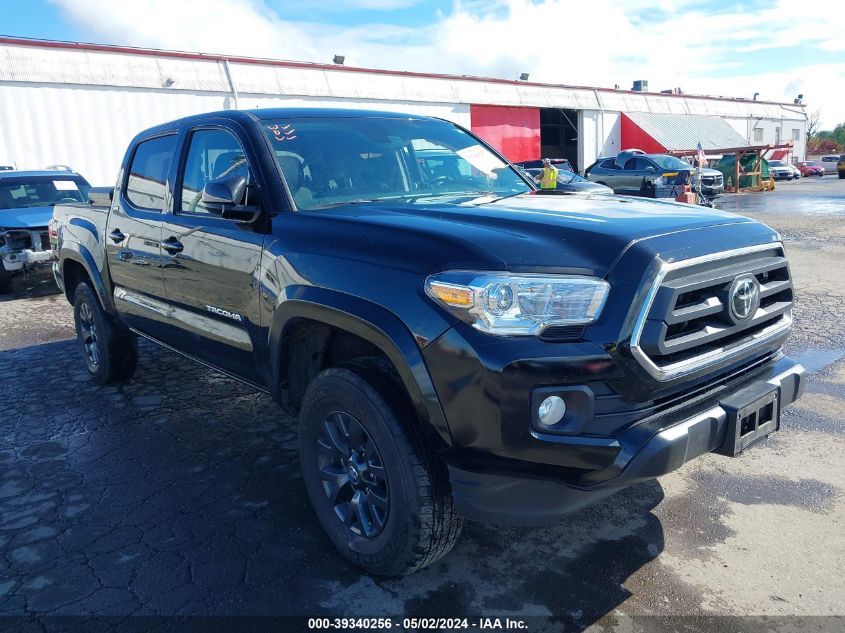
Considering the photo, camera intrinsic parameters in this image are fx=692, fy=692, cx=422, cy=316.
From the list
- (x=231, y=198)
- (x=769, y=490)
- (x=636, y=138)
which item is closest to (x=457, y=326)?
(x=231, y=198)

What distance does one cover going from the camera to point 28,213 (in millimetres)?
10078

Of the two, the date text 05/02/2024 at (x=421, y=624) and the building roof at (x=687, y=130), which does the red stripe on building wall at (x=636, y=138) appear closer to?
the building roof at (x=687, y=130)

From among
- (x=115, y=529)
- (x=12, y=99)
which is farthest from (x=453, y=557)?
(x=12, y=99)

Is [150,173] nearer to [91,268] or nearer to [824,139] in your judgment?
[91,268]

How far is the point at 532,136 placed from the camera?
3316 centimetres

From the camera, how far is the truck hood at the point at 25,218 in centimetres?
968

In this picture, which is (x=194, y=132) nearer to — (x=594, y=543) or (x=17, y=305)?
(x=594, y=543)

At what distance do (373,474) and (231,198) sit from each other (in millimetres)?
1404

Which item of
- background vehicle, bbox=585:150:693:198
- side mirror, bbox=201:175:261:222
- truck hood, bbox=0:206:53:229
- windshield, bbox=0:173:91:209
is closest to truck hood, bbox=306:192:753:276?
side mirror, bbox=201:175:261:222

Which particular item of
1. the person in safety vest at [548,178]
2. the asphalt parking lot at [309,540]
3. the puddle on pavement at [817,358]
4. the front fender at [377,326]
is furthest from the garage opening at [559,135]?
the front fender at [377,326]

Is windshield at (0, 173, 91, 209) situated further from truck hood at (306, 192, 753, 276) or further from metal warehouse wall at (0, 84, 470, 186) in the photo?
truck hood at (306, 192, 753, 276)

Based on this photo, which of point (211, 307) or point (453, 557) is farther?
point (211, 307)

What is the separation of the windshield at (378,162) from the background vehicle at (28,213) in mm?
7230

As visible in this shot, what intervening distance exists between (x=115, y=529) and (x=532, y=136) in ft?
105
